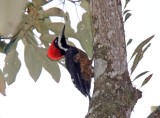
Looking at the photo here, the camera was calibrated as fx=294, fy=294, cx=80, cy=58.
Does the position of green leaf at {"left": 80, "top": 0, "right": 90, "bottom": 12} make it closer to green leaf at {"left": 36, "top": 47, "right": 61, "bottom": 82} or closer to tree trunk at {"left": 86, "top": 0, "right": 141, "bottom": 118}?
green leaf at {"left": 36, "top": 47, "right": 61, "bottom": 82}

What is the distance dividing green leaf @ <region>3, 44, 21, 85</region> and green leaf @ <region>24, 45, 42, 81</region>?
76mm

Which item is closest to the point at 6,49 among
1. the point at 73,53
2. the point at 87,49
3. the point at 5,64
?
the point at 5,64

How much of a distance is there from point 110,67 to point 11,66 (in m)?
1.17

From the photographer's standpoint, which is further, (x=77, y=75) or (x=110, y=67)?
(x=77, y=75)

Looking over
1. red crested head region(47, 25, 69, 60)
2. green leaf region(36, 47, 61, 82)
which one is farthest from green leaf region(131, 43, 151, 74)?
red crested head region(47, 25, 69, 60)

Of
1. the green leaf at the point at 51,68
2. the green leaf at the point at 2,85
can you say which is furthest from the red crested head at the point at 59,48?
the green leaf at the point at 2,85

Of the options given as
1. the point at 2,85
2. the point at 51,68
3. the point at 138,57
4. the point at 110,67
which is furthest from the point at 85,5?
the point at 110,67

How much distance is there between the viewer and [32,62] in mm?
2127

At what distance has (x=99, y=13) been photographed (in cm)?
124

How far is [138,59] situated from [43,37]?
1000mm

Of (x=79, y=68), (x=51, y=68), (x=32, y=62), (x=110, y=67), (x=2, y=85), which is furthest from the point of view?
(x=79, y=68)

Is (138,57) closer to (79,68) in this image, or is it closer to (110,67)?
(110,67)

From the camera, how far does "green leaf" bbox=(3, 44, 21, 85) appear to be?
6.90 ft

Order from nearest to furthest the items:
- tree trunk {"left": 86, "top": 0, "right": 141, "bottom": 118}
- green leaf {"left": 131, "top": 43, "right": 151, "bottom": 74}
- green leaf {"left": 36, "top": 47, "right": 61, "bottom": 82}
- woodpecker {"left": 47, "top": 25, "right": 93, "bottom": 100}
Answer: tree trunk {"left": 86, "top": 0, "right": 141, "bottom": 118}
green leaf {"left": 131, "top": 43, "right": 151, "bottom": 74}
green leaf {"left": 36, "top": 47, "right": 61, "bottom": 82}
woodpecker {"left": 47, "top": 25, "right": 93, "bottom": 100}
